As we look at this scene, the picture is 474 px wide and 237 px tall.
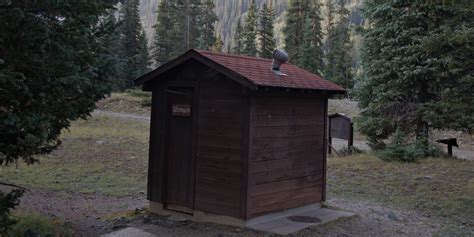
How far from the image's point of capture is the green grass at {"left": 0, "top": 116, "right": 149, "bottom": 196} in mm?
12047

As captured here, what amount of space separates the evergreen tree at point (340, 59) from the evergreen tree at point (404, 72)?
1028 inches

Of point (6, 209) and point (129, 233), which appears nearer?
point (6, 209)

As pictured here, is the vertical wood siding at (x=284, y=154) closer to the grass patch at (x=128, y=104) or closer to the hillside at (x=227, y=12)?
the grass patch at (x=128, y=104)

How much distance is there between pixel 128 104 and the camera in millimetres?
29531

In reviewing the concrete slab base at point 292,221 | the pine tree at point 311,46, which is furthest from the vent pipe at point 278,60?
the pine tree at point 311,46

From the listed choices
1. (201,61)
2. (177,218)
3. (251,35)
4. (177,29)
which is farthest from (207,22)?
(177,218)

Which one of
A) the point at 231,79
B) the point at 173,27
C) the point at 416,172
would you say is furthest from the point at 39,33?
the point at 173,27

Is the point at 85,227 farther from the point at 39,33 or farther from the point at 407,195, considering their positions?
the point at 407,195

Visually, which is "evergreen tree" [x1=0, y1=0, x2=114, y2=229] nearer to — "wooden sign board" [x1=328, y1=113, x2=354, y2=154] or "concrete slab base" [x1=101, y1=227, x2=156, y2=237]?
"concrete slab base" [x1=101, y1=227, x2=156, y2=237]

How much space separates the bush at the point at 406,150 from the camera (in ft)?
46.6

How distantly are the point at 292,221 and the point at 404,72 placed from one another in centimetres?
831

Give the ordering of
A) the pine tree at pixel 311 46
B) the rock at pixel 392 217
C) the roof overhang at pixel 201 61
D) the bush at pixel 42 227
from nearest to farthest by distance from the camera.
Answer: the bush at pixel 42 227, the roof overhang at pixel 201 61, the rock at pixel 392 217, the pine tree at pixel 311 46

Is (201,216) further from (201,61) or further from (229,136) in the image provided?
(201,61)

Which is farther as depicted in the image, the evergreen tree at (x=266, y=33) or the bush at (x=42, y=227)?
the evergreen tree at (x=266, y=33)
